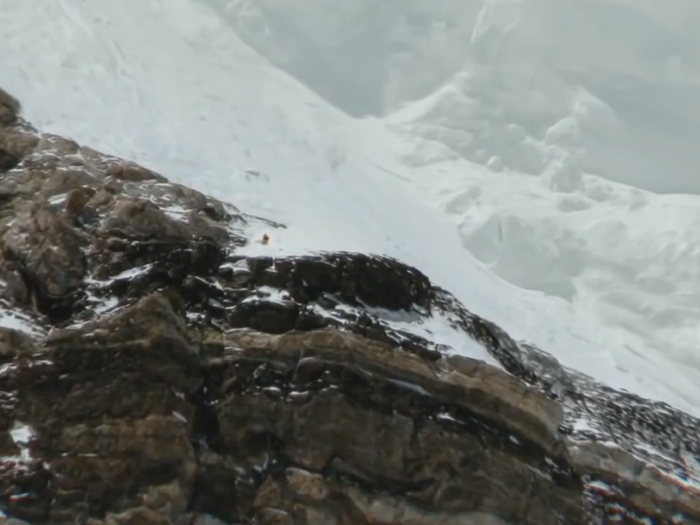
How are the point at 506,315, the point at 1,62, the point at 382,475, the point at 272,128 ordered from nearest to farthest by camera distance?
the point at 382,475 → the point at 1,62 → the point at 506,315 → the point at 272,128

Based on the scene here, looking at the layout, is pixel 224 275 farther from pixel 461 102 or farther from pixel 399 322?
pixel 461 102

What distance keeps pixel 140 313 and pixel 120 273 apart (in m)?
0.82

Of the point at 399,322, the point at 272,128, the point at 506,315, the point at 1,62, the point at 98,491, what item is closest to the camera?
the point at 98,491

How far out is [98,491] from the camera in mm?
7785

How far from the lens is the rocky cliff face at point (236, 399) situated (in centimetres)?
800

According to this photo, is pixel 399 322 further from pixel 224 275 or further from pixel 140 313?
pixel 140 313

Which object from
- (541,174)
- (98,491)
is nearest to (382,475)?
(98,491)

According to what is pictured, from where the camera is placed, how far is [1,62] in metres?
13.8

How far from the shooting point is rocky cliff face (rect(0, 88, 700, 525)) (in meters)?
8.00

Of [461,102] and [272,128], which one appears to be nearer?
[272,128]

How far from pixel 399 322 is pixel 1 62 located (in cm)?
873

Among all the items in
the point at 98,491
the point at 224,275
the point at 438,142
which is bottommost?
the point at 98,491

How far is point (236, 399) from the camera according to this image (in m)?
8.55

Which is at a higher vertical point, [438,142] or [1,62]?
[438,142]
